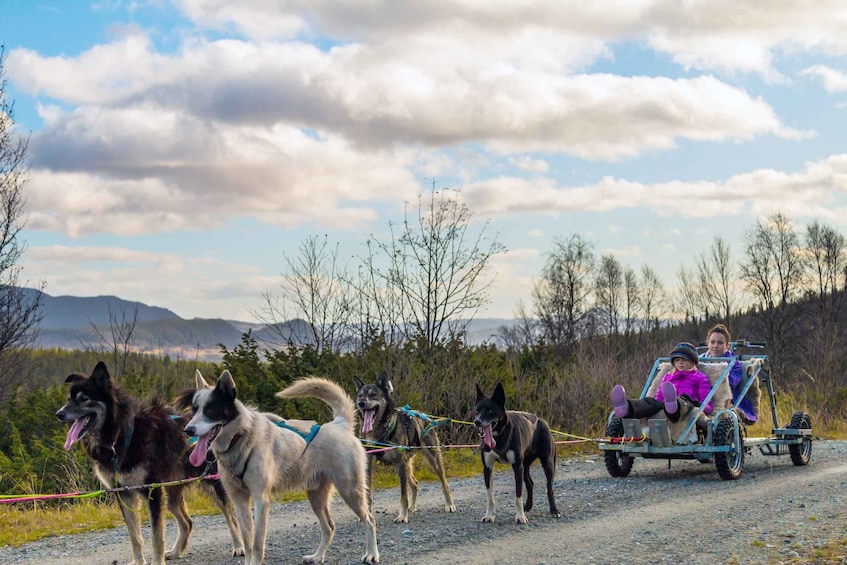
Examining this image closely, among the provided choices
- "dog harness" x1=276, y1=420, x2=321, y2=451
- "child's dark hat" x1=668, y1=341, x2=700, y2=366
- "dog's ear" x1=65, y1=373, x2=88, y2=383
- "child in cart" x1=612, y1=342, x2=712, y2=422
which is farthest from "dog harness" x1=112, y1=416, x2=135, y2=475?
"child's dark hat" x1=668, y1=341, x2=700, y2=366

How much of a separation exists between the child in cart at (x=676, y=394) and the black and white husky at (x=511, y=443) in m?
2.06

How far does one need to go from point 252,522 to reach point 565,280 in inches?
2326

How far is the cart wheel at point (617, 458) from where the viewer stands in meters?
11.5

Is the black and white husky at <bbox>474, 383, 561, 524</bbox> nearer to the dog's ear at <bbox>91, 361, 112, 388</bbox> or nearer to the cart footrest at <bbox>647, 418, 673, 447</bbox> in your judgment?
the cart footrest at <bbox>647, 418, 673, 447</bbox>

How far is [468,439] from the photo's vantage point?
594 inches

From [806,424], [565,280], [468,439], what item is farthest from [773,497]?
[565,280]

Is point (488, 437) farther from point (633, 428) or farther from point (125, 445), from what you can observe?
point (125, 445)

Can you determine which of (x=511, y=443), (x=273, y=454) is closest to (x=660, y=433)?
(x=511, y=443)

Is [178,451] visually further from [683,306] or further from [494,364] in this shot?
[683,306]

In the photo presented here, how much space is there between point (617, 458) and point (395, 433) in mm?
4011

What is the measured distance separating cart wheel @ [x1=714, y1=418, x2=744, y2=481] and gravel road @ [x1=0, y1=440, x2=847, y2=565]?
0.44 feet

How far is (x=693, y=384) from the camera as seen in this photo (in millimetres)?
11734

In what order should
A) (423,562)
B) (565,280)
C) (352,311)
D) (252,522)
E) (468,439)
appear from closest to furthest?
1. (252,522)
2. (423,562)
3. (468,439)
4. (352,311)
5. (565,280)

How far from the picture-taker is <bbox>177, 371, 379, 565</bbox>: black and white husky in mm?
6199
